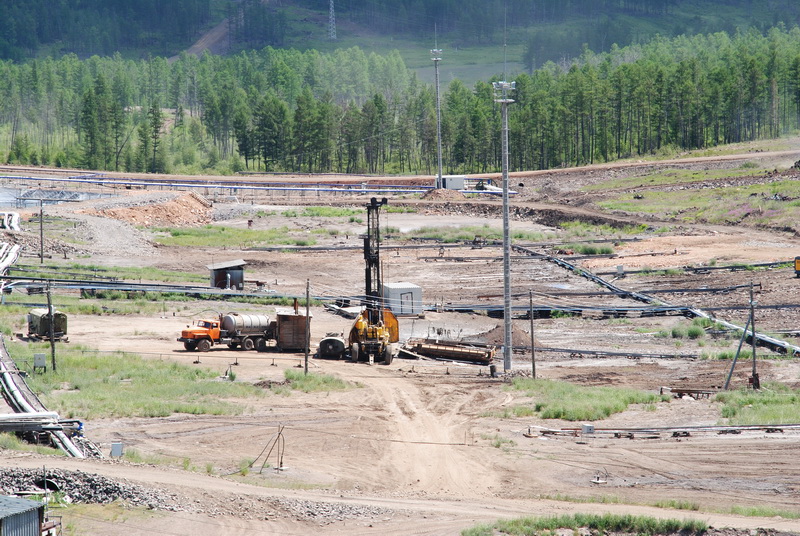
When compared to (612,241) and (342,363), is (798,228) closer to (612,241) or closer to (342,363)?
(612,241)

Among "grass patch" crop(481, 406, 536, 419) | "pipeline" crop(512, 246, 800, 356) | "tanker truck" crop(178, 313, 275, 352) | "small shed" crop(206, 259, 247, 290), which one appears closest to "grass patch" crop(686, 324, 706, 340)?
"pipeline" crop(512, 246, 800, 356)

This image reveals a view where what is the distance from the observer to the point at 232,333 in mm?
46406

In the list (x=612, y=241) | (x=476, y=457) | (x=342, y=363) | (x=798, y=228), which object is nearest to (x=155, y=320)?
(x=342, y=363)

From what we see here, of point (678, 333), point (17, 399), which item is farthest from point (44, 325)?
point (678, 333)

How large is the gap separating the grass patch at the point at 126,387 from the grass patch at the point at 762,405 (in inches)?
607

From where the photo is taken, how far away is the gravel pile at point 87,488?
77.8 ft

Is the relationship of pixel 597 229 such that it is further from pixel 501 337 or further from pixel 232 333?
pixel 232 333

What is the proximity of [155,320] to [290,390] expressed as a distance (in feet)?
55.3

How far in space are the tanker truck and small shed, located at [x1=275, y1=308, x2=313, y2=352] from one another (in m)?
0.73

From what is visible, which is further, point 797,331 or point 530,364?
point 797,331

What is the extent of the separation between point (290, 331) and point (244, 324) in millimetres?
2023

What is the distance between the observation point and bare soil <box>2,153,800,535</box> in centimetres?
2439

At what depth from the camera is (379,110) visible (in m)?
157

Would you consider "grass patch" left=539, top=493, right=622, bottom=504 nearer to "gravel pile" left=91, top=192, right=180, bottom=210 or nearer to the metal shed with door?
the metal shed with door
